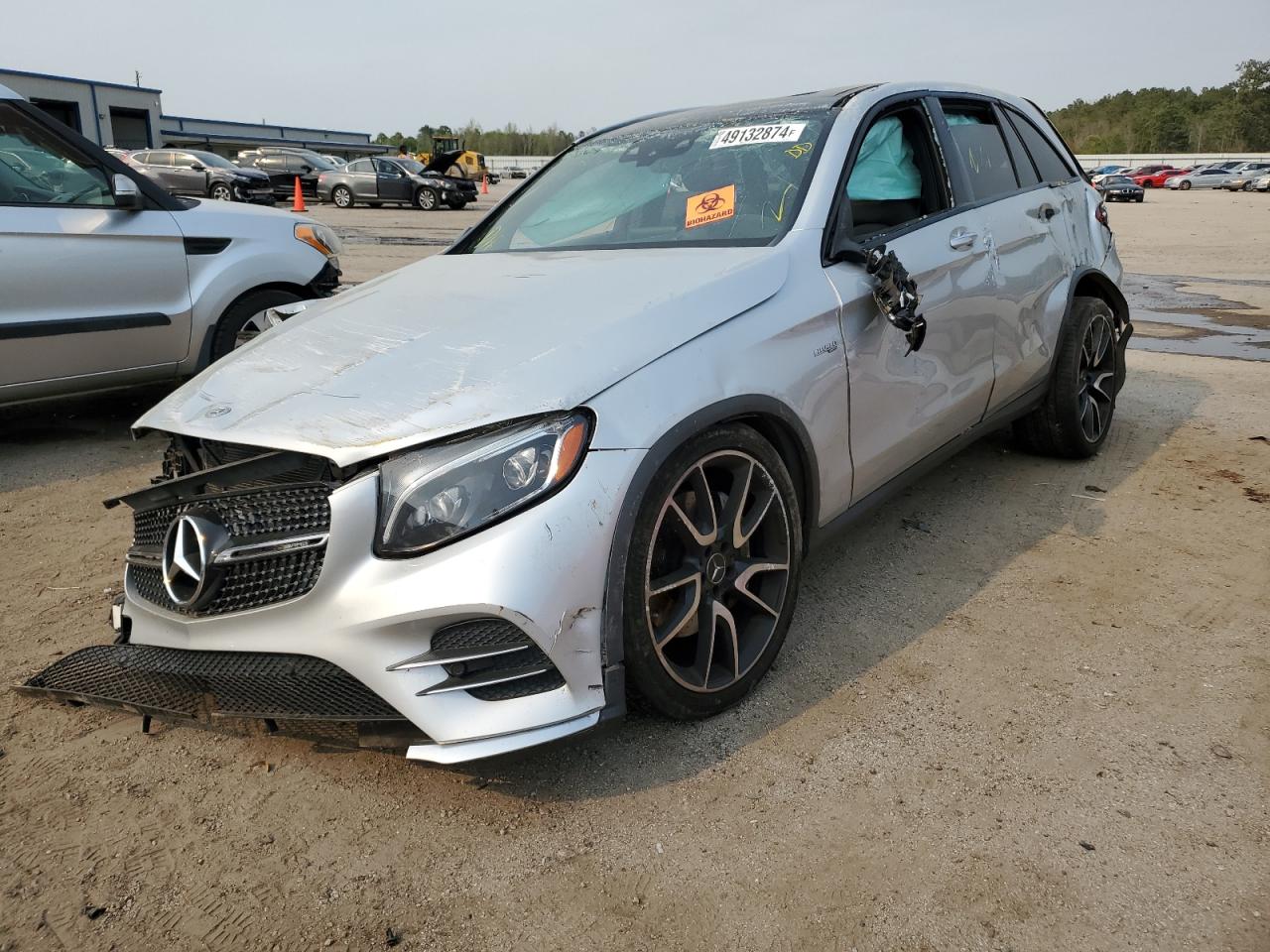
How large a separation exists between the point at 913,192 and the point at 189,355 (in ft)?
12.8

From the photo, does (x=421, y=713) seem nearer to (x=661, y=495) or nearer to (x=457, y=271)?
(x=661, y=495)

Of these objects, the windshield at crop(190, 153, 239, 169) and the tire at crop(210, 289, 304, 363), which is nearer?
the tire at crop(210, 289, 304, 363)

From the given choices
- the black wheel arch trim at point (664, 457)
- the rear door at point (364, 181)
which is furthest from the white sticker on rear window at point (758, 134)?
the rear door at point (364, 181)

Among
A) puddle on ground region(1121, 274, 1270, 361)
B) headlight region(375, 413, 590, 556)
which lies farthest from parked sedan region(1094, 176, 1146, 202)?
headlight region(375, 413, 590, 556)

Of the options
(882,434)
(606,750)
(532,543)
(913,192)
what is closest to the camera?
(532,543)

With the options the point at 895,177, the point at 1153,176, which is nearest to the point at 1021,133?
the point at 895,177

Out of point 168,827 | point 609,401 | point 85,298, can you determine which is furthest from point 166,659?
point 85,298

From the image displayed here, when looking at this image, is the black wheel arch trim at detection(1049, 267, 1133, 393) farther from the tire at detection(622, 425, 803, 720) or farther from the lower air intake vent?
the lower air intake vent

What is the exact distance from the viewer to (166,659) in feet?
7.71

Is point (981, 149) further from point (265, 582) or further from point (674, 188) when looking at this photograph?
point (265, 582)

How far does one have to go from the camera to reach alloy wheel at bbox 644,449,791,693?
2.41 metres

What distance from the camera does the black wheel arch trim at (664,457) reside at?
7.16 feet

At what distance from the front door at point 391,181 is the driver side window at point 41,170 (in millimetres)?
22645

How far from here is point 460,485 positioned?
6.89 feet
